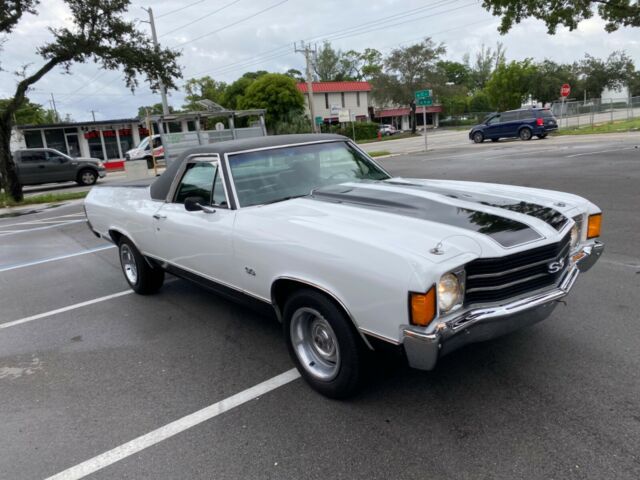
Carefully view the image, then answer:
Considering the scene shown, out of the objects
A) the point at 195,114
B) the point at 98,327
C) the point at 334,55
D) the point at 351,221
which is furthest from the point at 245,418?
the point at 334,55

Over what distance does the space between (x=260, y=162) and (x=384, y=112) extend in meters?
73.8

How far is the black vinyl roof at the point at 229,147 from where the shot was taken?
4.16m

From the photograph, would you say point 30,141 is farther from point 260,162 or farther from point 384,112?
point 384,112

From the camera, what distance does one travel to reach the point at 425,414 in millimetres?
2928

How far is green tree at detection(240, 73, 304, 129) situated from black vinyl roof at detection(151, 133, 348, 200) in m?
41.5

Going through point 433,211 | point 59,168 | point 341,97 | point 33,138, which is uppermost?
point 341,97

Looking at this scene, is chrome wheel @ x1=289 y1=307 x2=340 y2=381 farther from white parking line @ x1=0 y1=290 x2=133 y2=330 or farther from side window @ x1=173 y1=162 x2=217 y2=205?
white parking line @ x1=0 y1=290 x2=133 y2=330

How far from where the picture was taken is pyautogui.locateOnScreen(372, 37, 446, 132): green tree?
2392 inches

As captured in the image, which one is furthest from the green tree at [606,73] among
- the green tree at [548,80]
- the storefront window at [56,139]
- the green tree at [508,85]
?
the storefront window at [56,139]

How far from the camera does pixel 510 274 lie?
9.14 ft

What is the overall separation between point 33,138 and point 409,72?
144 feet

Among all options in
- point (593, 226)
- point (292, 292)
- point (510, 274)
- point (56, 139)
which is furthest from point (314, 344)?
point (56, 139)

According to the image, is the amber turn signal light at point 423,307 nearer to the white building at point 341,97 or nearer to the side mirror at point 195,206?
the side mirror at point 195,206

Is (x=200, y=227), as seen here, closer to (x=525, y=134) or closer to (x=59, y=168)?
(x=59, y=168)
